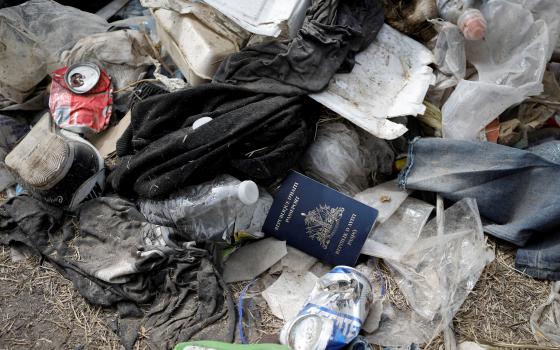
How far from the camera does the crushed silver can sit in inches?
62.0

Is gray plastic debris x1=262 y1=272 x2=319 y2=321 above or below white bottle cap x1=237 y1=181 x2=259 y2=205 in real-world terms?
below

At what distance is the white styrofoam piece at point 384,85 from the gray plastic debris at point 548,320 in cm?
75

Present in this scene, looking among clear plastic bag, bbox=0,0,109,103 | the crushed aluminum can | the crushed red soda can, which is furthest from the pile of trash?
clear plastic bag, bbox=0,0,109,103

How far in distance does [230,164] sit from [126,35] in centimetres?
105

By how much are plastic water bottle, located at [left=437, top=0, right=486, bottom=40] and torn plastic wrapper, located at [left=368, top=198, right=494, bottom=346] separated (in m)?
0.65

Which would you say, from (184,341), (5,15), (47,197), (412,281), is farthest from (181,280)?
(5,15)

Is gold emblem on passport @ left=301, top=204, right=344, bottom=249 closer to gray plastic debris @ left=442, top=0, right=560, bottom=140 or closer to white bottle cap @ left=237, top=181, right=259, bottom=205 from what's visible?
white bottle cap @ left=237, top=181, right=259, bottom=205

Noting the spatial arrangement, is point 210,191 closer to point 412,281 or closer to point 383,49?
point 412,281

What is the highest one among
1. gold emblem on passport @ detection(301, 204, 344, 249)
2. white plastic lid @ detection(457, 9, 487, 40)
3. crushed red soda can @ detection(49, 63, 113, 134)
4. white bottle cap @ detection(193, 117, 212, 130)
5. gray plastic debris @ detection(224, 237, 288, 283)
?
white plastic lid @ detection(457, 9, 487, 40)

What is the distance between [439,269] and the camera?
1.84 meters

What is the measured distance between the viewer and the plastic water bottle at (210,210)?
6.27 feet

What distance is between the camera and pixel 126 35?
8.45 feet

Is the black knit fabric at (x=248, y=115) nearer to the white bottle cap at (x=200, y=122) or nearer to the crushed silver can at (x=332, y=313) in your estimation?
the white bottle cap at (x=200, y=122)

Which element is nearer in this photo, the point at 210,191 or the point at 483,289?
the point at 483,289
